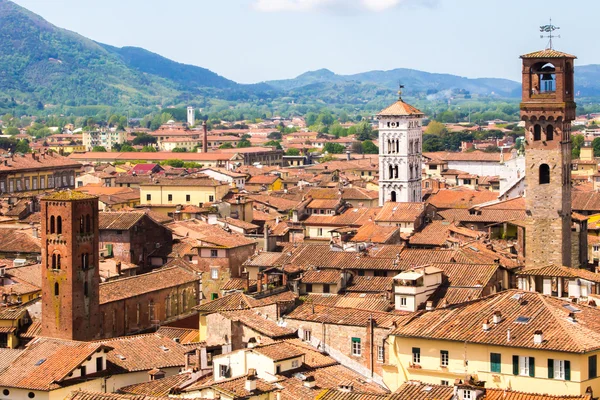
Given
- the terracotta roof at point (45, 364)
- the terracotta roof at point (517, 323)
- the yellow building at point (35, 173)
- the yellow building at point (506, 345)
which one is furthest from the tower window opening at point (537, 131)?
the yellow building at point (35, 173)

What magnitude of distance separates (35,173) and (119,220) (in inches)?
1940

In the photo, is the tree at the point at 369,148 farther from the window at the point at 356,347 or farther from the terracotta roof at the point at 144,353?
the window at the point at 356,347

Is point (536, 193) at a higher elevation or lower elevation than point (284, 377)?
higher

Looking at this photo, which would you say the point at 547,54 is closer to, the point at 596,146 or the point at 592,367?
the point at 592,367

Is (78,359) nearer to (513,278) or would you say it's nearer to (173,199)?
(513,278)

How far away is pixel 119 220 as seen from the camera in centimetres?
6125

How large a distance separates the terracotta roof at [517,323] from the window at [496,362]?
1.17 ft

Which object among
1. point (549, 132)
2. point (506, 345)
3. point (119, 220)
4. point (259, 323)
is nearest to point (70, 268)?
point (259, 323)

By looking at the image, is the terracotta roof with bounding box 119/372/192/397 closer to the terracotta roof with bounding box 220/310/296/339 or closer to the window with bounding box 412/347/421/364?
the terracotta roof with bounding box 220/310/296/339

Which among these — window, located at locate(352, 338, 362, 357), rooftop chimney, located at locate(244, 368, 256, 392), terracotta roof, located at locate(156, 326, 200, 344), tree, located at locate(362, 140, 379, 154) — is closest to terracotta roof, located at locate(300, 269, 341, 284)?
terracotta roof, located at locate(156, 326, 200, 344)

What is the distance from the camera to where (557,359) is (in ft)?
111

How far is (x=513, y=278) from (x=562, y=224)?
5.34 meters

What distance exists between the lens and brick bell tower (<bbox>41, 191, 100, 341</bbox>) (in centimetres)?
4675

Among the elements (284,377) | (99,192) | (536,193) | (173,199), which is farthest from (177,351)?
(99,192)
